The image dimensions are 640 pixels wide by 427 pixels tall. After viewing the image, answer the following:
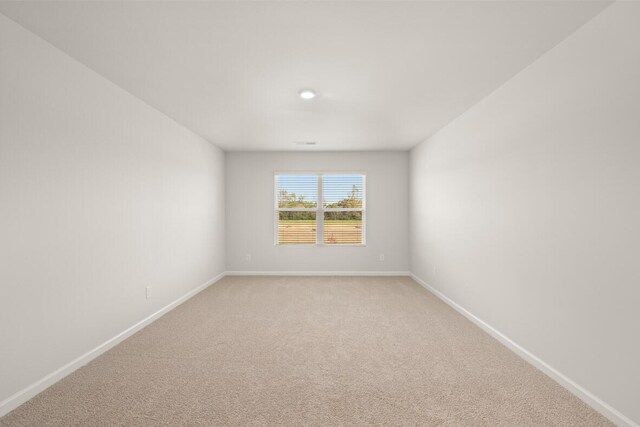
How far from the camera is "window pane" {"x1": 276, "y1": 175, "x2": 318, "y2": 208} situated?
5.71 m

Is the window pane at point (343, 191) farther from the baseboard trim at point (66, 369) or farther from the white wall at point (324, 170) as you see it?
the baseboard trim at point (66, 369)

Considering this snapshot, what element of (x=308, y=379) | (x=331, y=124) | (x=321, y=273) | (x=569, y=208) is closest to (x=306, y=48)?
(x=331, y=124)

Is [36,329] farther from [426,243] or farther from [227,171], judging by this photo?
[426,243]

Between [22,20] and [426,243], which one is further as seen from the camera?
[426,243]

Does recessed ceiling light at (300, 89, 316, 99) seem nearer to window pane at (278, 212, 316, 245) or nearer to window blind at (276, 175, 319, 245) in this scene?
window blind at (276, 175, 319, 245)

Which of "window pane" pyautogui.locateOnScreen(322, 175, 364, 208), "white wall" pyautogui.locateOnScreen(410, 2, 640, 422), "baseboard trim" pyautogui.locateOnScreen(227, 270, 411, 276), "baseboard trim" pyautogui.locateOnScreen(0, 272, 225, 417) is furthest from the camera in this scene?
"window pane" pyautogui.locateOnScreen(322, 175, 364, 208)

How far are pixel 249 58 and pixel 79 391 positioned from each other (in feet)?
8.43

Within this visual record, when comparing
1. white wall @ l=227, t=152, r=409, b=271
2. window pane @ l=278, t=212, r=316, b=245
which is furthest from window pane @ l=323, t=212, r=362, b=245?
window pane @ l=278, t=212, r=316, b=245

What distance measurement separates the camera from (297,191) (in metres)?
5.74

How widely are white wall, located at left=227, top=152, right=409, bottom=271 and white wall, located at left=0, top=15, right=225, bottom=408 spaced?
1988 mm

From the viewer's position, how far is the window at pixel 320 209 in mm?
5711

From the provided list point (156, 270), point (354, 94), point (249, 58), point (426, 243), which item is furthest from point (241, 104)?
point (426, 243)

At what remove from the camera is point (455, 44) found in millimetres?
2061

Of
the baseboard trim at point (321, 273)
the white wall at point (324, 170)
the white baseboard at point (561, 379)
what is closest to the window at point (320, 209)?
the white wall at point (324, 170)
